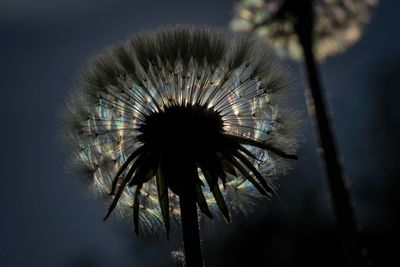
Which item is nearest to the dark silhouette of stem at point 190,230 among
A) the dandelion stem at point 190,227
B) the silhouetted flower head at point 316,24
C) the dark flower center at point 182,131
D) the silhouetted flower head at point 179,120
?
the dandelion stem at point 190,227

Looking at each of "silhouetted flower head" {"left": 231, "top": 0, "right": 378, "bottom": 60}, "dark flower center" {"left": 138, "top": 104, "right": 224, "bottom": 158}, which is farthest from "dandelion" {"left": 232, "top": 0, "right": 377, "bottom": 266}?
"dark flower center" {"left": 138, "top": 104, "right": 224, "bottom": 158}

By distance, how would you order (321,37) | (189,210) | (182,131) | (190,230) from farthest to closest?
(182,131)
(189,210)
(190,230)
(321,37)

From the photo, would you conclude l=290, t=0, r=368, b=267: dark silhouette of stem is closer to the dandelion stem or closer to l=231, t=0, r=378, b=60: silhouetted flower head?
l=231, t=0, r=378, b=60: silhouetted flower head

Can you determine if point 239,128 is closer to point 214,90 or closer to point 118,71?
point 214,90

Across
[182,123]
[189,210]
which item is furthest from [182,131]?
[189,210]

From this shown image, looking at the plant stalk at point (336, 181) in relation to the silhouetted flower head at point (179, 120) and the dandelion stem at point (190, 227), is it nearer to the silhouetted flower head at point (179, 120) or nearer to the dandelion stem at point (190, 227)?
the dandelion stem at point (190, 227)

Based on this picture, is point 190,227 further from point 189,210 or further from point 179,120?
point 179,120
